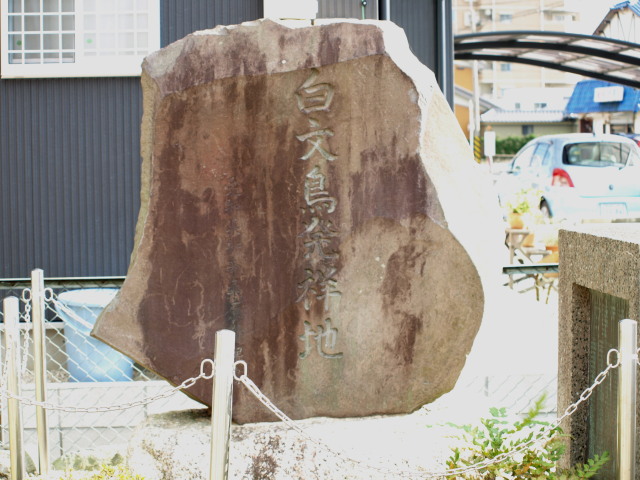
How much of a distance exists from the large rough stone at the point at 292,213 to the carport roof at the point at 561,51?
843 cm

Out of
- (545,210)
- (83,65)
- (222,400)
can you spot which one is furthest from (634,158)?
(222,400)

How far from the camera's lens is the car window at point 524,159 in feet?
54.6

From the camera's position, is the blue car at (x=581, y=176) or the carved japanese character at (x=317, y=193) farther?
the blue car at (x=581, y=176)

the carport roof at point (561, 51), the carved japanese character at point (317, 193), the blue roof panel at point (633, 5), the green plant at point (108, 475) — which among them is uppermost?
the blue roof panel at point (633, 5)

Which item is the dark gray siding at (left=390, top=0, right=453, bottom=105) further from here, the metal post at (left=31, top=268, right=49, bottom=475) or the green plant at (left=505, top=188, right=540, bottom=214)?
the metal post at (left=31, top=268, right=49, bottom=475)

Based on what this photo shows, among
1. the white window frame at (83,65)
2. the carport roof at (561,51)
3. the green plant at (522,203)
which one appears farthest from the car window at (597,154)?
the white window frame at (83,65)

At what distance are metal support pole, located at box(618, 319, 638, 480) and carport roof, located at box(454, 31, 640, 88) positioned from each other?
948 centimetres

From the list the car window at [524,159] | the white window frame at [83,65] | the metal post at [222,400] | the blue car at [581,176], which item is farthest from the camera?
the car window at [524,159]

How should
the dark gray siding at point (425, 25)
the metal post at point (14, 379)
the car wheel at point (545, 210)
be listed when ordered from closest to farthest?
the metal post at point (14, 379)
the dark gray siding at point (425, 25)
the car wheel at point (545, 210)

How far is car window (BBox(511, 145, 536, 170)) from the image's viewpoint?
16.7m

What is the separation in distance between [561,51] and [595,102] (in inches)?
713

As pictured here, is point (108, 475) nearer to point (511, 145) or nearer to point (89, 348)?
point (89, 348)

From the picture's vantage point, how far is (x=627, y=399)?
3445 millimetres

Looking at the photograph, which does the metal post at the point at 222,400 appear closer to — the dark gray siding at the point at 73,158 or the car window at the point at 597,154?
the dark gray siding at the point at 73,158
